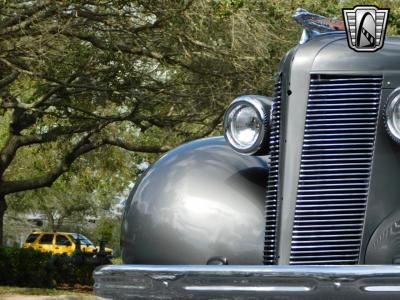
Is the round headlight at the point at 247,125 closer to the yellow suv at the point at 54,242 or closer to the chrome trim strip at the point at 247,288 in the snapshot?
the chrome trim strip at the point at 247,288

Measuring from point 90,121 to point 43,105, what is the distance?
99 centimetres

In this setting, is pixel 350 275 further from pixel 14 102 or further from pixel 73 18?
pixel 14 102

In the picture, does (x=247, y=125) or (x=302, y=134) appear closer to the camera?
(x=302, y=134)

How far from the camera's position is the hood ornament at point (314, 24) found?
4406 mm

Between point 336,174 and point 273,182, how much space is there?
1.04ft

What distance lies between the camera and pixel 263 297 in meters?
3.46

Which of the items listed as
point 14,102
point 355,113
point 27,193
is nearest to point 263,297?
point 355,113

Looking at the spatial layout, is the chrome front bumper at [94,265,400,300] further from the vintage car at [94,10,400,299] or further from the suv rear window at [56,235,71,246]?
the suv rear window at [56,235,71,246]

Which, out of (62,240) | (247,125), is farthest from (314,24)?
(62,240)

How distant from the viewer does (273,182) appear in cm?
411

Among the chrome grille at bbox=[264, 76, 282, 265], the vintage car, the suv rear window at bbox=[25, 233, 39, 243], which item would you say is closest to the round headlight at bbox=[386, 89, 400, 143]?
the vintage car

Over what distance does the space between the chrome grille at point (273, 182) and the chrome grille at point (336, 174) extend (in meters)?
0.17

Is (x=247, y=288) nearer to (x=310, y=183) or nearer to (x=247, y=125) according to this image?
(x=310, y=183)

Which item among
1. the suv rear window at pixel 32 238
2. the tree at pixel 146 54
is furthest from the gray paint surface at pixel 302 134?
the suv rear window at pixel 32 238
